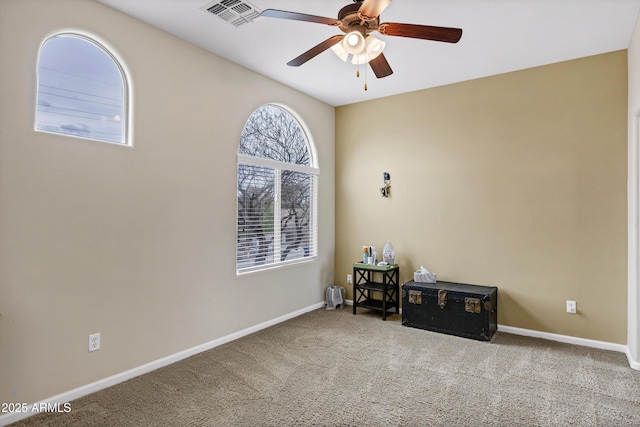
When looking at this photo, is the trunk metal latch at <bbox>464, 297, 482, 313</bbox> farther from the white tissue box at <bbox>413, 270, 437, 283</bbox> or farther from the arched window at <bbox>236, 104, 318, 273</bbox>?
the arched window at <bbox>236, 104, 318, 273</bbox>

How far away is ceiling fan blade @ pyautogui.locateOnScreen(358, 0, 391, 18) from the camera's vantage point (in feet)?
6.48

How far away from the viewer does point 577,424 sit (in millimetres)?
2230

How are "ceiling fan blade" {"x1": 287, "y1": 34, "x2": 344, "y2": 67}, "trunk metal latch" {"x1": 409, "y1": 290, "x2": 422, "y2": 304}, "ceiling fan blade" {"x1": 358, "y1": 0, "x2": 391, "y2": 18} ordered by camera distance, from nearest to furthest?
"ceiling fan blade" {"x1": 358, "y1": 0, "x2": 391, "y2": 18}
"ceiling fan blade" {"x1": 287, "y1": 34, "x2": 344, "y2": 67}
"trunk metal latch" {"x1": 409, "y1": 290, "x2": 422, "y2": 304}

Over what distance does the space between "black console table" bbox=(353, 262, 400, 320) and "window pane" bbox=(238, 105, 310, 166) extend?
1.59 m

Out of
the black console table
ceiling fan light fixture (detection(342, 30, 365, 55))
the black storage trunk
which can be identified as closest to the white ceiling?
ceiling fan light fixture (detection(342, 30, 365, 55))

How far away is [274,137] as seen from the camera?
431cm

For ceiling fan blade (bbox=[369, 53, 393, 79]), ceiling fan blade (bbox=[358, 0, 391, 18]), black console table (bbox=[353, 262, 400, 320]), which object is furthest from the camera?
black console table (bbox=[353, 262, 400, 320])

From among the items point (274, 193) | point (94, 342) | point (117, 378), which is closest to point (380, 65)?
point (274, 193)

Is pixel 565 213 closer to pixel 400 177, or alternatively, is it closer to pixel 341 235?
pixel 400 177

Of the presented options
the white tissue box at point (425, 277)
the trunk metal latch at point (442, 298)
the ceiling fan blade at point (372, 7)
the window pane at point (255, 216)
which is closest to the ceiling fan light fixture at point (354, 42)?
the ceiling fan blade at point (372, 7)

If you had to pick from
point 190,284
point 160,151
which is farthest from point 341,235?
point 160,151

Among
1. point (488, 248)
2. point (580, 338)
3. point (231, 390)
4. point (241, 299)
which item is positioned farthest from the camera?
point (488, 248)

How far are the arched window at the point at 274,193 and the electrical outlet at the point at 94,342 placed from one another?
1.41m

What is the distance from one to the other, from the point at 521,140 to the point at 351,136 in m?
2.07
